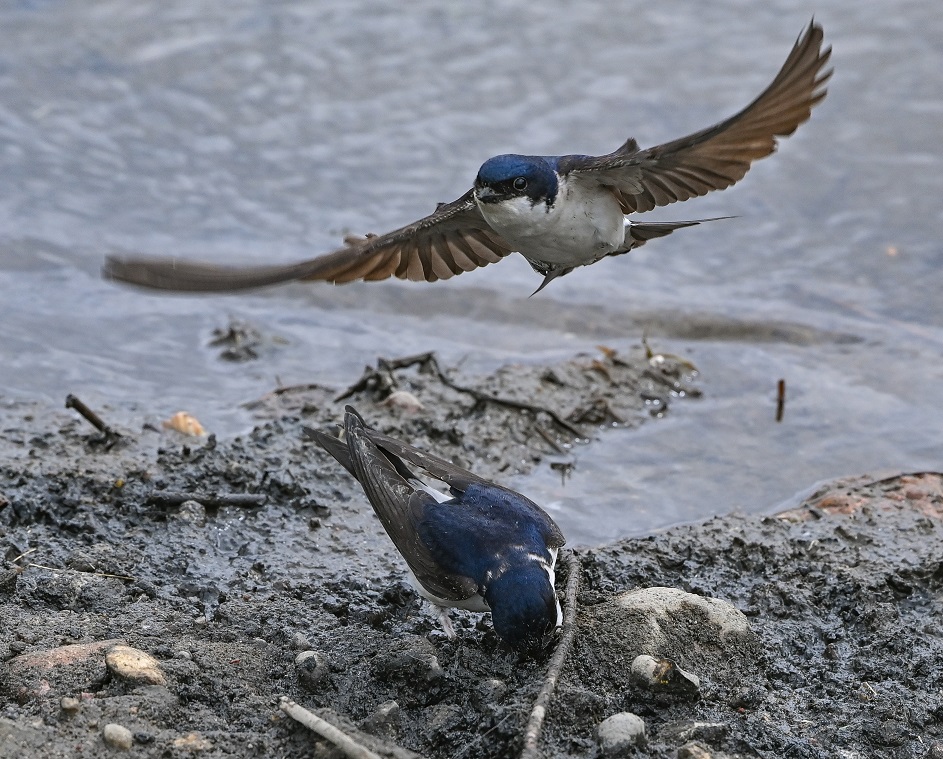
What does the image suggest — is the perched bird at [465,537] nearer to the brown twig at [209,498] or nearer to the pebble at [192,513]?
the brown twig at [209,498]

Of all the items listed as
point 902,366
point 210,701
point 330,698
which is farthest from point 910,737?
point 902,366

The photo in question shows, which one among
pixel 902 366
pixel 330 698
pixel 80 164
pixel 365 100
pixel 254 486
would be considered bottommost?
pixel 330 698

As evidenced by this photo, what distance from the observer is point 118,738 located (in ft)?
9.11

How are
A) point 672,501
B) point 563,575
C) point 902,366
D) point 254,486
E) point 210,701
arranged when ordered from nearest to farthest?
1. point 210,701
2. point 563,575
3. point 254,486
4. point 672,501
5. point 902,366

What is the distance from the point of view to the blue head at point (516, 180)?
3.53 m

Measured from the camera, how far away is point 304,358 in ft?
20.2

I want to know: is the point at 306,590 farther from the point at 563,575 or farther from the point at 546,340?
the point at 546,340

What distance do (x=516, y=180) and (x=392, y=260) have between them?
2.59 ft

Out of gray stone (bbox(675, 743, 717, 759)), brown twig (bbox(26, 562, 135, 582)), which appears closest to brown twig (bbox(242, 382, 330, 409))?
brown twig (bbox(26, 562, 135, 582))

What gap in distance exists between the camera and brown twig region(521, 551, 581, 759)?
9.16 ft

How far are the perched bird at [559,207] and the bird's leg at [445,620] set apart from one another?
110 centimetres

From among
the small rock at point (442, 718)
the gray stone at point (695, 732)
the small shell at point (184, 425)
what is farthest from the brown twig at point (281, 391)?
the gray stone at point (695, 732)

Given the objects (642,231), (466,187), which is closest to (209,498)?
(642,231)

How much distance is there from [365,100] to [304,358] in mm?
3137
